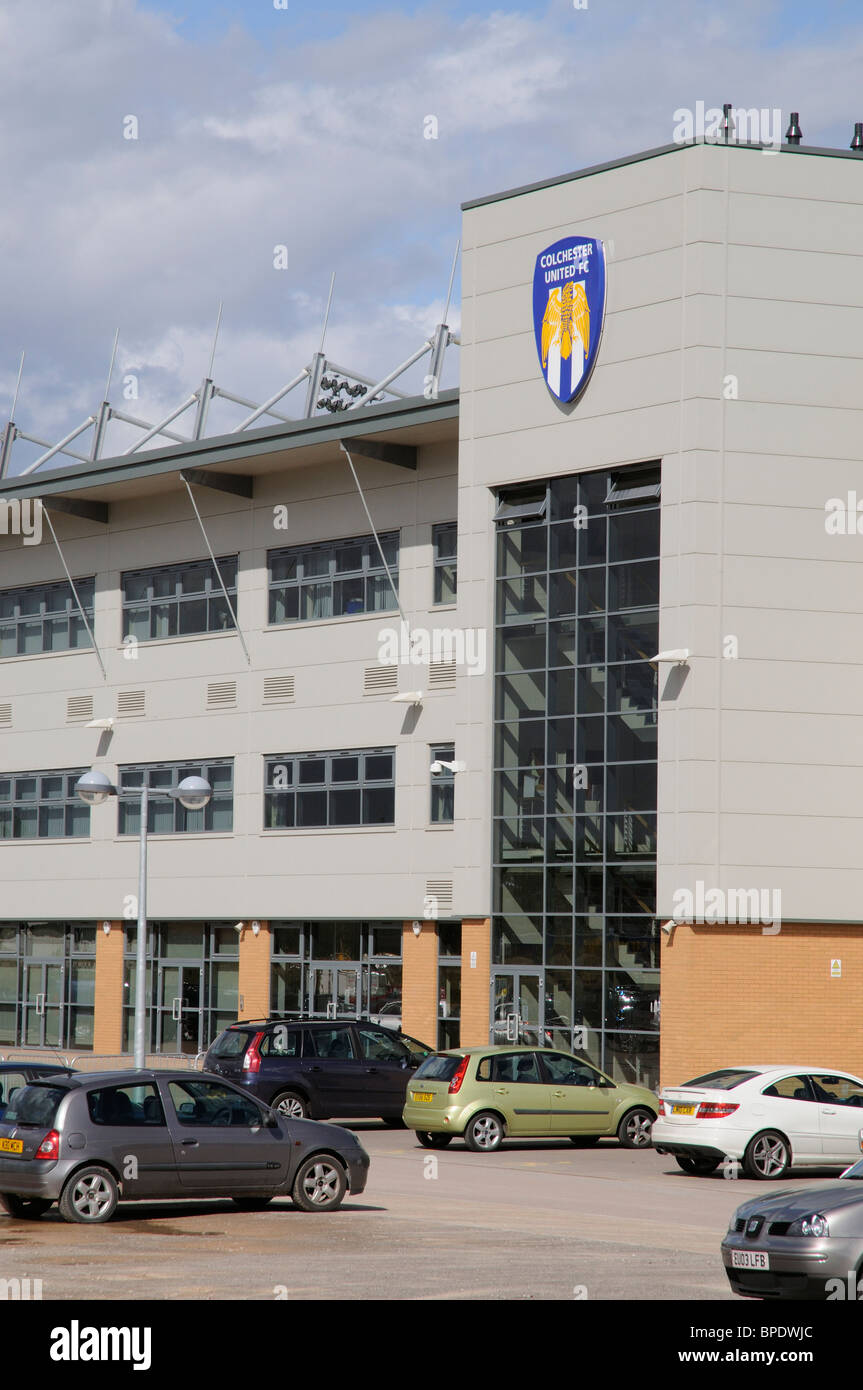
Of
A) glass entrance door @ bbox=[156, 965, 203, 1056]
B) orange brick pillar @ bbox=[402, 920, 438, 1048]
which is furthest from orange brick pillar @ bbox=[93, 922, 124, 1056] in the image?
orange brick pillar @ bbox=[402, 920, 438, 1048]

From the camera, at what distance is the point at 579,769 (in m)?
30.3

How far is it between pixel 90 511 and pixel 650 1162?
2252cm

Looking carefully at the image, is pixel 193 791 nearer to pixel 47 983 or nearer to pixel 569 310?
pixel 569 310

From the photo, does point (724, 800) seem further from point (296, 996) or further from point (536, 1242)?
point (536, 1242)

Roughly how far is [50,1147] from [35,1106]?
518mm

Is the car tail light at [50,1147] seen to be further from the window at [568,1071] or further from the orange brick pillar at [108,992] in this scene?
the orange brick pillar at [108,992]

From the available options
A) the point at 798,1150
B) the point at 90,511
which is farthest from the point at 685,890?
the point at 90,511

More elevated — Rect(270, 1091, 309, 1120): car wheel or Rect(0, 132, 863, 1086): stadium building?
Rect(0, 132, 863, 1086): stadium building

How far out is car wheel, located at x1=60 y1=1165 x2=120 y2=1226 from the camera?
50.9ft

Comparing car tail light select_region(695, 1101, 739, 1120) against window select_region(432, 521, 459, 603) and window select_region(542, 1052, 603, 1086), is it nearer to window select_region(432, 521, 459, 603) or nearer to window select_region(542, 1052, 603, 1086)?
window select_region(542, 1052, 603, 1086)

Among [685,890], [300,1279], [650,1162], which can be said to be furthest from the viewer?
[685,890]

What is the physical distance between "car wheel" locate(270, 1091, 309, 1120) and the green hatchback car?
1.97m

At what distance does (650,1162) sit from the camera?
2391cm

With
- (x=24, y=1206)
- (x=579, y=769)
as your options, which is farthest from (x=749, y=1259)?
(x=579, y=769)
